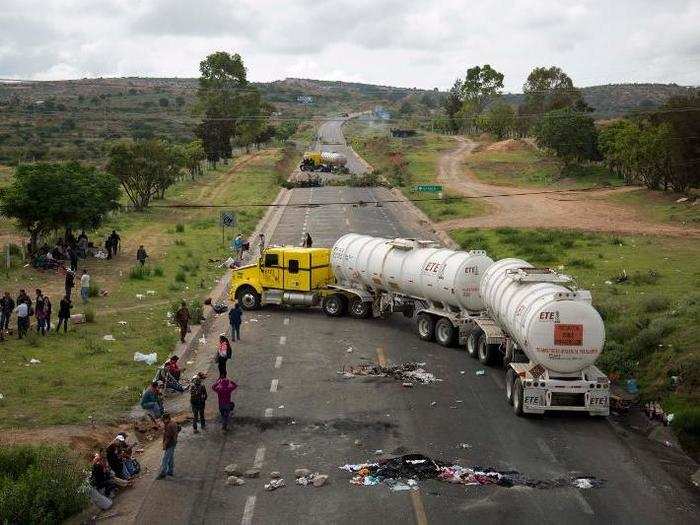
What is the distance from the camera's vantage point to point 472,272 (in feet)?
84.6

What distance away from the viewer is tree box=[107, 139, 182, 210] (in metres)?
61.0

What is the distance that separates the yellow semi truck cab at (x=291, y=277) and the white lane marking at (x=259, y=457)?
14.9 m

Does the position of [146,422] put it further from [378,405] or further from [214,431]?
[378,405]

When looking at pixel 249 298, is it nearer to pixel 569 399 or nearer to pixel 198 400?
pixel 198 400

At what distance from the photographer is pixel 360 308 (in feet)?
103

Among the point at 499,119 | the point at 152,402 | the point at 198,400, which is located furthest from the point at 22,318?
the point at 499,119

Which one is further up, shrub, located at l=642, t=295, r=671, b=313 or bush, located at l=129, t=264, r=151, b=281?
shrub, located at l=642, t=295, r=671, b=313

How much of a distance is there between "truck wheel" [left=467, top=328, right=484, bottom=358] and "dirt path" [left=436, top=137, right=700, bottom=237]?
29883 millimetres

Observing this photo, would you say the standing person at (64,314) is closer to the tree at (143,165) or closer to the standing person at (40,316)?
the standing person at (40,316)

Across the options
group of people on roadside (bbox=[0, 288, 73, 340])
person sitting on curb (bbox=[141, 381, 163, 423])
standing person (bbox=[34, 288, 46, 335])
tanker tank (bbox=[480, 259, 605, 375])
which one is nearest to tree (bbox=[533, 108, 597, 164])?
group of people on roadside (bbox=[0, 288, 73, 340])

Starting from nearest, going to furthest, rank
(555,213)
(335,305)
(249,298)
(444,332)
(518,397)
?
(518,397)
(444,332)
(335,305)
(249,298)
(555,213)

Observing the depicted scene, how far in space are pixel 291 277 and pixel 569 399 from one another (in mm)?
15225

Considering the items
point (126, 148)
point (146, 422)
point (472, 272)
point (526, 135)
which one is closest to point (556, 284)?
point (472, 272)

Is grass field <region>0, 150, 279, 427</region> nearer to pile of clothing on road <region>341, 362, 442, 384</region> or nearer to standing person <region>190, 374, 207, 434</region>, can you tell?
standing person <region>190, 374, 207, 434</region>
